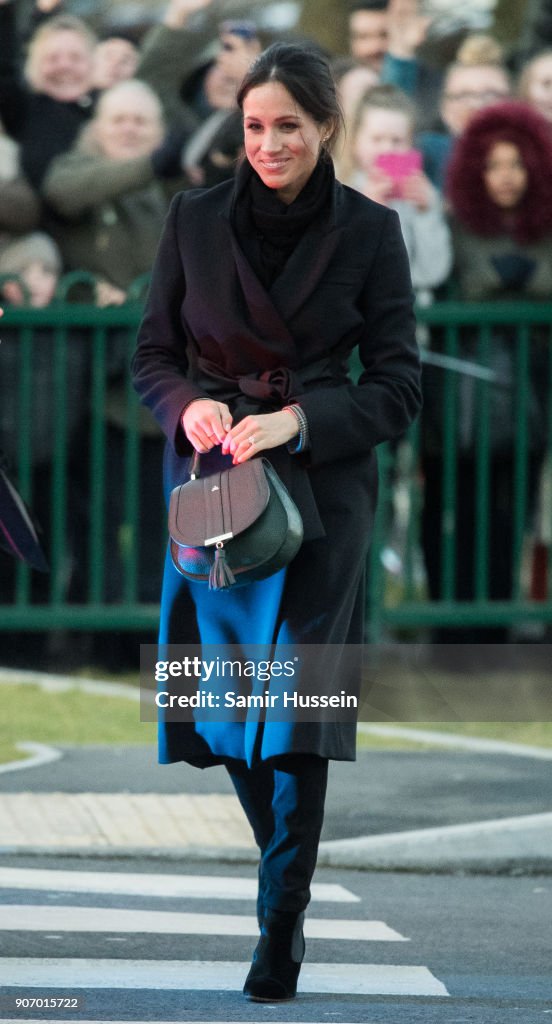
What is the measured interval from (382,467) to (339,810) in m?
2.84

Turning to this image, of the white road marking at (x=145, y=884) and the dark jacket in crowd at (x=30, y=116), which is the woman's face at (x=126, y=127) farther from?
the white road marking at (x=145, y=884)

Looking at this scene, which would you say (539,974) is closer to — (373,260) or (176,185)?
(373,260)

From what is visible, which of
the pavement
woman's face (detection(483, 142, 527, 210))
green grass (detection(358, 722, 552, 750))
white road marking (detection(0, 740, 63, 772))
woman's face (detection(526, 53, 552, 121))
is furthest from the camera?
woman's face (detection(526, 53, 552, 121))

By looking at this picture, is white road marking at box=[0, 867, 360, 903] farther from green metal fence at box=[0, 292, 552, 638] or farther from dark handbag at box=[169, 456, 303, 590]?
green metal fence at box=[0, 292, 552, 638]

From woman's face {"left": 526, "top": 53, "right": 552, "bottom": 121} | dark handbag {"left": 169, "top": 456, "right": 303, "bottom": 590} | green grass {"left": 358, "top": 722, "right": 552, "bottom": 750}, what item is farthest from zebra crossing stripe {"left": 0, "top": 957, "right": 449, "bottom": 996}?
woman's face {"left": 526, "top": 53, "right": 552, "bottom": 121}

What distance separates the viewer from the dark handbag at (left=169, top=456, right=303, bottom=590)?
433 cm

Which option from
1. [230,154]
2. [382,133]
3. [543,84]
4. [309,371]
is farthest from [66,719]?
[309,371]

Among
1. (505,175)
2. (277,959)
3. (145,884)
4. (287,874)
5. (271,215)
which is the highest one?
(271,215)

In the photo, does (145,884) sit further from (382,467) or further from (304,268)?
(382,467)

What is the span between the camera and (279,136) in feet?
14.5

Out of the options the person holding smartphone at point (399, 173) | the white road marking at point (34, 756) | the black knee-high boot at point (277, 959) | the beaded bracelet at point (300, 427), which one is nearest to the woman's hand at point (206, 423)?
the beaded bracelet at point (300, 427)

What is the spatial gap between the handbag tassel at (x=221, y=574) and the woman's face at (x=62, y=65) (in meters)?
5.94

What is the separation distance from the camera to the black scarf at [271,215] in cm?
451

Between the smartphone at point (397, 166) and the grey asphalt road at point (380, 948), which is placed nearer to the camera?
the grey asphalt road at point (380, 948)
